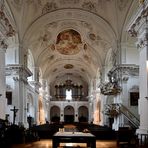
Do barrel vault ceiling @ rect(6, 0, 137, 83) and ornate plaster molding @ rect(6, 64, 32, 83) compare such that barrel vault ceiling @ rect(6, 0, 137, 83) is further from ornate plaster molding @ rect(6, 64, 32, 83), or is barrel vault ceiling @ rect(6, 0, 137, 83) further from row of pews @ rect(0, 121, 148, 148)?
row of pews @ rect(0, 121, 148, 148)

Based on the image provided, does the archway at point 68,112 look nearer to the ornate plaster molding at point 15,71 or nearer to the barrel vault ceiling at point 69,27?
the barrel vault ceiling at point 69,27

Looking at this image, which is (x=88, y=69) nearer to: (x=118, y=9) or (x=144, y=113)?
(x=118, y=9)

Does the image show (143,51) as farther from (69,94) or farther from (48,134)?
(69,94)

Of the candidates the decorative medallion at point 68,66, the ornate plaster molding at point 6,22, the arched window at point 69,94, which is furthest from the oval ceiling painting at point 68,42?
the arched window at point 69,94

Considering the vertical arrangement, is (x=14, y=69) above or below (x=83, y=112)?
above

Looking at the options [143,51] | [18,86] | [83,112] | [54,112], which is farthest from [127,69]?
[54,112]

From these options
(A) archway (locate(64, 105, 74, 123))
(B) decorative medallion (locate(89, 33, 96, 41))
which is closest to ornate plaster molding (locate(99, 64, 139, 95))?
(B) decorative medallion (locate(89, 33, 96, 41))

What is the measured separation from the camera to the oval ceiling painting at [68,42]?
30.5 metres

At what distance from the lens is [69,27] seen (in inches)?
1099

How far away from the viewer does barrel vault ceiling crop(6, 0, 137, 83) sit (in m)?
22.4

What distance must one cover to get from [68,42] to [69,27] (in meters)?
4.53

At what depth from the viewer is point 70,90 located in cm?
4919

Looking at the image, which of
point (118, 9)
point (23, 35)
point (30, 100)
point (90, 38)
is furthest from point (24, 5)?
point (30, 100)

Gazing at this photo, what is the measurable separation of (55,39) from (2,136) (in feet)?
54.5
